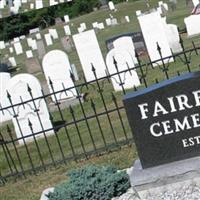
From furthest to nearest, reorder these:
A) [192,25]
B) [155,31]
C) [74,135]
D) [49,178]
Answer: [192,25]
[155,31]
[74,135]
[49,178]

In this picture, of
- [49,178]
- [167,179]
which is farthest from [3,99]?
[167,179]

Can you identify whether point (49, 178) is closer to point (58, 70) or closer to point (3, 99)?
point (3, 99)

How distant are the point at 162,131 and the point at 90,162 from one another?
92.2 inches

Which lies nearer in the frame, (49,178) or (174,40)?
(49,178)

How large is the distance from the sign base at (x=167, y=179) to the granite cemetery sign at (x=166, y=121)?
16cm

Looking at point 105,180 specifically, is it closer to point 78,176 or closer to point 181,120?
point 78,176

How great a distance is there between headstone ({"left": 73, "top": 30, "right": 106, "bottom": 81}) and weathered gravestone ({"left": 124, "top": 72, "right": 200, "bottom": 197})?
434 inches

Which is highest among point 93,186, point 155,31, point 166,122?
point 155,31

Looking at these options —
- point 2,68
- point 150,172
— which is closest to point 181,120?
point 150,172

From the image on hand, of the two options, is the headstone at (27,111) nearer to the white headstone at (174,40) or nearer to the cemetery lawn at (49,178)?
the cemetery lawn at (49,178)

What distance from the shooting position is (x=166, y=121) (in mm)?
5797

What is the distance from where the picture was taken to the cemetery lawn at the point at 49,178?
741cm

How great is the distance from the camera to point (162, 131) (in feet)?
19.0

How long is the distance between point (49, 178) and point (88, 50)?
947cm
